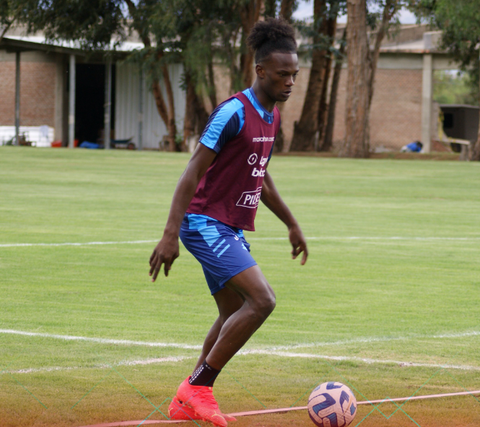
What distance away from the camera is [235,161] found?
431cm

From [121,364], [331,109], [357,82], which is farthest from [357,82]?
[121,364]

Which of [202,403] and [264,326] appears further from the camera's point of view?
[264,326]

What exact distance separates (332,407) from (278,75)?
1.73 meters

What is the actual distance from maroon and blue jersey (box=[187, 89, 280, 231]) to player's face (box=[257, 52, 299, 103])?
0.09 meters

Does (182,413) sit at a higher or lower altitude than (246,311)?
lower

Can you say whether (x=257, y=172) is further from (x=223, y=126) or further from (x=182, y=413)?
(x=182, y=413)

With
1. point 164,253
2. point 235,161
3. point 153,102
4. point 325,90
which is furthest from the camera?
point 153,102

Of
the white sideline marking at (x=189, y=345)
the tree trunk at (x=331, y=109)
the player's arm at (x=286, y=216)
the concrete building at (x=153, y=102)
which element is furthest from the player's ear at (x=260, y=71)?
the concrete building at (x=153, y=102)

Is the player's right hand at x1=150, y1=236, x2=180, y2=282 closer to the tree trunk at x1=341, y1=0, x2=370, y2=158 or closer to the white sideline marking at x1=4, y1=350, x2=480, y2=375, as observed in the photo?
the white sideline marking at x1=4, y1=350, x2=480, y2=375

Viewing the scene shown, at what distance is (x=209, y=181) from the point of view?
4.34 metres

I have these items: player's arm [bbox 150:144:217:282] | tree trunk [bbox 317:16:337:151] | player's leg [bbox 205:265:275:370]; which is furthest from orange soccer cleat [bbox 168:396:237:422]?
tree trunk [bbox 317:16:337:151]

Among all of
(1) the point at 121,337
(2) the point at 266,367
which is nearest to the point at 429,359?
(2) the point at 266,367

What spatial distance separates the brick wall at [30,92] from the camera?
4950 centimetres

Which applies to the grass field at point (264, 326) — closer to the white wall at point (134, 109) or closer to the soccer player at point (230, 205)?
the soccer player at point (230, 205)
